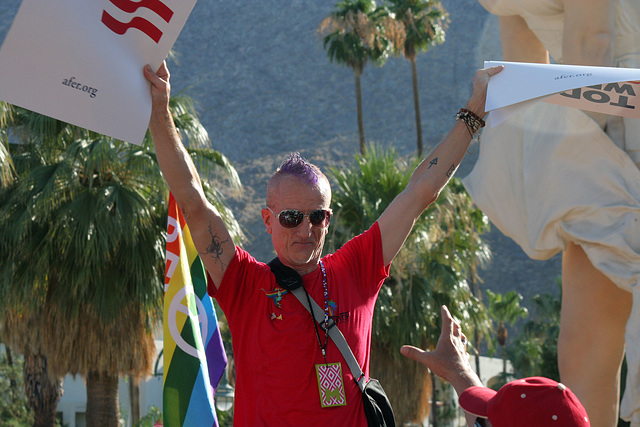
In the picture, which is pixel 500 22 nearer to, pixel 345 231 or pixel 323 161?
pixel 345 231

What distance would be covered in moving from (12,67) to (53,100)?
156 millimetres

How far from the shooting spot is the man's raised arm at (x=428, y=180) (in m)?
3.01

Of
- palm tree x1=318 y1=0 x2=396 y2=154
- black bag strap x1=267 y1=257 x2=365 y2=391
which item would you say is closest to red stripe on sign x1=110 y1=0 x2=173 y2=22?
black bag strap x1=267 y1=257 x2=365 y2=391

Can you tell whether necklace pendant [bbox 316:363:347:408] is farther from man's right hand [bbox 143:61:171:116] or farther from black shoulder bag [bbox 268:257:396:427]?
man's right hand [bbox 143:61:171:116]

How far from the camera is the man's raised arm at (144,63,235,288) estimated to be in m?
2.78

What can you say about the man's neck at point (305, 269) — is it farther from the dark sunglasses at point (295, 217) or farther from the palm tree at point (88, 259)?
the palm tree at point (88, 259)

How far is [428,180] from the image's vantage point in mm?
3068

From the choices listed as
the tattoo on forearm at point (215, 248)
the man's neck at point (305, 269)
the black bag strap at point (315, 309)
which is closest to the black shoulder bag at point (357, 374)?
the black bag strap at point (315, 309)

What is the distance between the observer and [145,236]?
1212cm

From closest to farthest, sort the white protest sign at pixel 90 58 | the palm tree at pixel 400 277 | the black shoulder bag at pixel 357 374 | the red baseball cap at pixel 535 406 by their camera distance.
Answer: the red baseball cap at pixel 535 406
the white protest sign at pixel 90 58
the black shoulder bag at pixel 357 374
the palm tree at pixel 400 277

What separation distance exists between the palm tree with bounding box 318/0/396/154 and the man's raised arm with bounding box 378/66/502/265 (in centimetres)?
2559

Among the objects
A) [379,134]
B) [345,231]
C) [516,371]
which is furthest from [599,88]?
[379,134]

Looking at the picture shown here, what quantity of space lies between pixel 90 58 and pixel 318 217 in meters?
0.91

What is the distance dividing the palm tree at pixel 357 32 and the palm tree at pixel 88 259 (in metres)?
17.2
